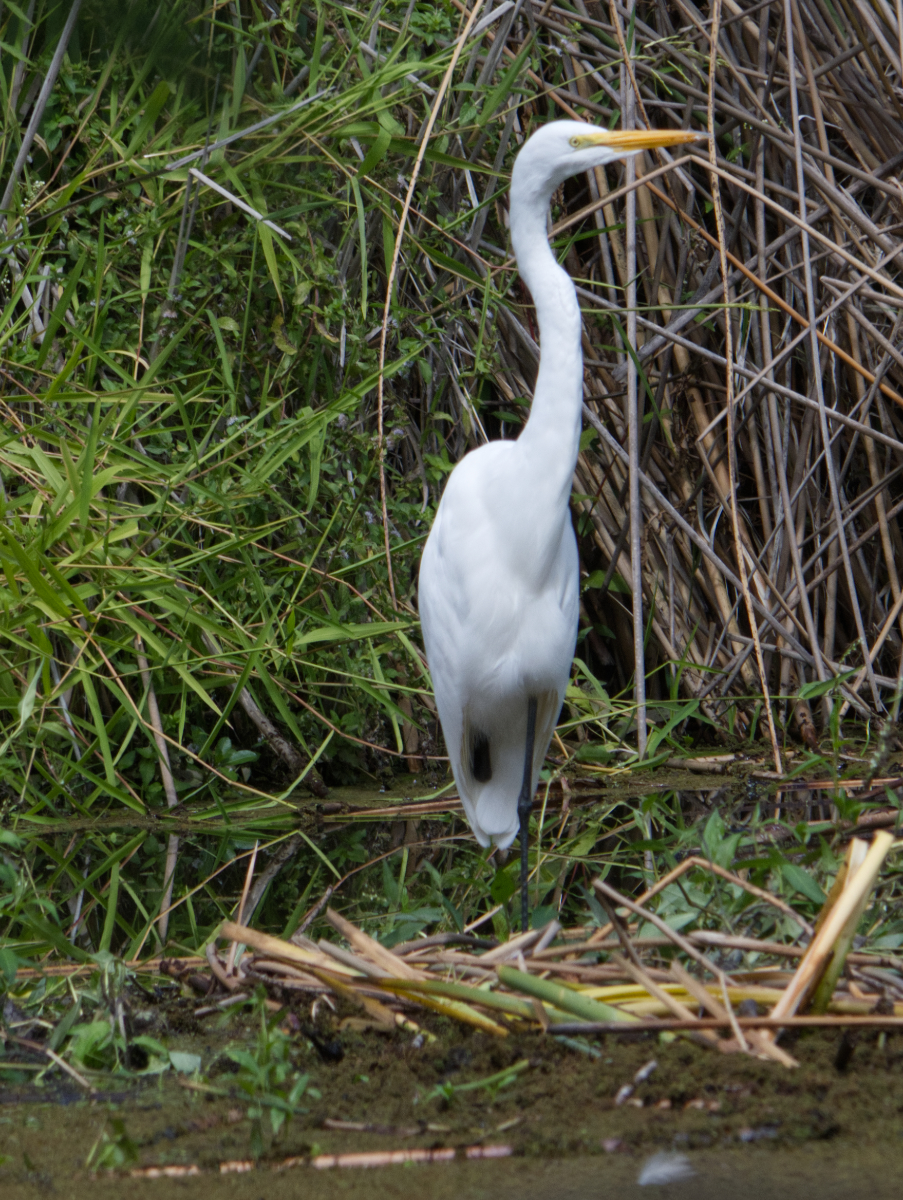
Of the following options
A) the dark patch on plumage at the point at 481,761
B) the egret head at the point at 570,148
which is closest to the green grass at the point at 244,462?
the dark patch on plumage at the point at 481,761

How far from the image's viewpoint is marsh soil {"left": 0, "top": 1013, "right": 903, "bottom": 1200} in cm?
121

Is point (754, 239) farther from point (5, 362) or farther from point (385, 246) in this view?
point (5, 362)

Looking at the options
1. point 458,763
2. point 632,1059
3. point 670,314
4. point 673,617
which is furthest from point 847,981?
point 670,314

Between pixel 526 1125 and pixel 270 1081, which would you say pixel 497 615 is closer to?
pixel 270 1081

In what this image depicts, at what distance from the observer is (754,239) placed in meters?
3.55

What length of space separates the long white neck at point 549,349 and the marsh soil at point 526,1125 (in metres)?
1.20

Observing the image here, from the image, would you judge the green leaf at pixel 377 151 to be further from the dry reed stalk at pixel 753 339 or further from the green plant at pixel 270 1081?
the green plant at pixel 270 1081

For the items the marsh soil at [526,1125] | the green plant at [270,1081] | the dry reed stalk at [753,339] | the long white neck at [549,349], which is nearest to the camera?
the marsh soil at [526,1125]

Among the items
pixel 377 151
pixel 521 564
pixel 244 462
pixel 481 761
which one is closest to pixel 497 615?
pixel 521 564

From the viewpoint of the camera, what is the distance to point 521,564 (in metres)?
2.59

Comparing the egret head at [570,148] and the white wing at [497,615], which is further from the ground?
the egret head at [570,148]

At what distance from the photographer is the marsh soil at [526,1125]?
121 centimetres

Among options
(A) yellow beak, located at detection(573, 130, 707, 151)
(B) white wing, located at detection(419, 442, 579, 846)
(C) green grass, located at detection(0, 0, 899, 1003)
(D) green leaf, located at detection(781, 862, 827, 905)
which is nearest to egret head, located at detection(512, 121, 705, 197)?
(A) yellow beak, located at detection(573, 130, 707, 151)

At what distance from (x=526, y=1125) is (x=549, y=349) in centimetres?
143
